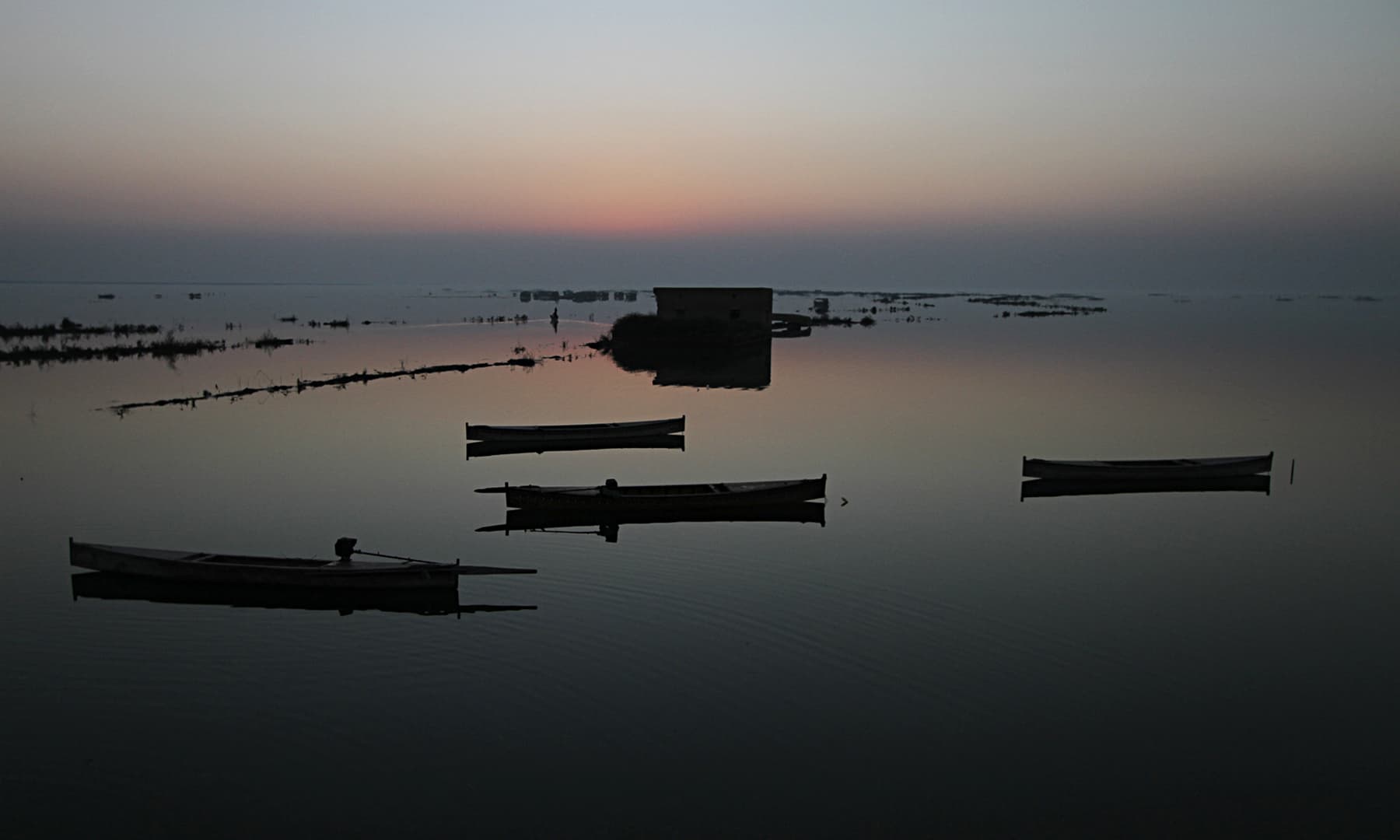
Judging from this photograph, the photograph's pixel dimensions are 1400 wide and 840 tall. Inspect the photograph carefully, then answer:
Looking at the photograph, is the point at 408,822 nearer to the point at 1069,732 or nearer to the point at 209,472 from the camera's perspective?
the point at 1069,732

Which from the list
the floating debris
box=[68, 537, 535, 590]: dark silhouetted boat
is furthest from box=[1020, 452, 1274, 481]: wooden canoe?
the floating debris

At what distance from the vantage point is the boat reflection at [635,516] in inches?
734

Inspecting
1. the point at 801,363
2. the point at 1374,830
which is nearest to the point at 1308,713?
the point at 1374,830

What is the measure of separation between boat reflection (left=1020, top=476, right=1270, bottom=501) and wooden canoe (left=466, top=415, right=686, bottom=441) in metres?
10.8

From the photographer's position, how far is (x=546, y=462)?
25531 millimetres

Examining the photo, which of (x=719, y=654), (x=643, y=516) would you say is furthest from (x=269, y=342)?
(x=719, y=654)

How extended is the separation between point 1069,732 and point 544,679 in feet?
20.0

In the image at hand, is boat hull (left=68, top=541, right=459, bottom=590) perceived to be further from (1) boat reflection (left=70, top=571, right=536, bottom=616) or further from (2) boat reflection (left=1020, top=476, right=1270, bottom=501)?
(2) boat reflection (left=1020, top=476, right=1270, bottom=501)

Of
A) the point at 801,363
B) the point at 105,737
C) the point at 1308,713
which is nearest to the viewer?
the point at 105,737

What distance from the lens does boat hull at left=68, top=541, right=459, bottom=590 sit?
1366 centimetres

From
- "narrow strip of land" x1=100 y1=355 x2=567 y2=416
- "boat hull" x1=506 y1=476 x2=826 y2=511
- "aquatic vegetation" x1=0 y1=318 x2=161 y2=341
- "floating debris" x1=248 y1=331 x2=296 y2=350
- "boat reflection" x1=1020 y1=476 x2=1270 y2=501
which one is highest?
"aquatic vegetation" x1=0 y1=318 x2=161 y2=341

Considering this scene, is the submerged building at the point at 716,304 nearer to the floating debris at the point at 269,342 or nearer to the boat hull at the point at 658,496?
the floating debris at the point at 269,342

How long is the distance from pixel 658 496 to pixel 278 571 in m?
7.52

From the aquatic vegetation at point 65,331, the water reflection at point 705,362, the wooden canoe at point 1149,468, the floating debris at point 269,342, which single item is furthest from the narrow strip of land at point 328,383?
the wooden canoe at point 1149,468
